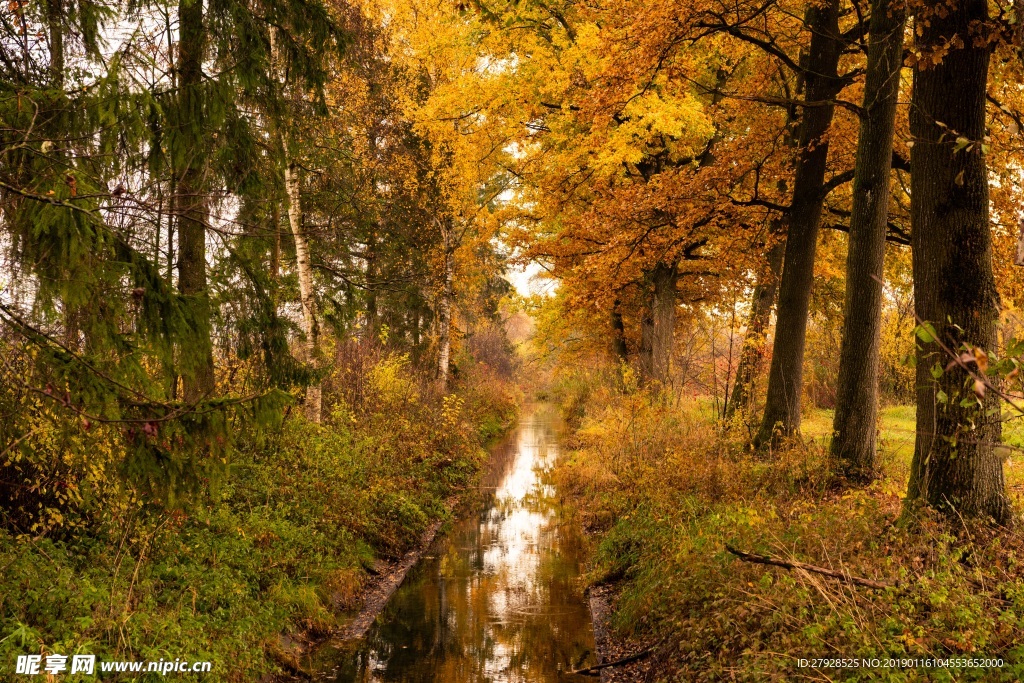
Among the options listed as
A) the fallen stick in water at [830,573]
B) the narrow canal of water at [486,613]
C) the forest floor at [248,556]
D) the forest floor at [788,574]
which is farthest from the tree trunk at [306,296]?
the fallen stick in water at [830,573]

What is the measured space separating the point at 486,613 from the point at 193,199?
5.93 m

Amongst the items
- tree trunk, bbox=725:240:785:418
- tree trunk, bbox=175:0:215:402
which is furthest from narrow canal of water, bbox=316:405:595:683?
tree trunk, bbox=725:240:785:418

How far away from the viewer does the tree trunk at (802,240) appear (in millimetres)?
10250

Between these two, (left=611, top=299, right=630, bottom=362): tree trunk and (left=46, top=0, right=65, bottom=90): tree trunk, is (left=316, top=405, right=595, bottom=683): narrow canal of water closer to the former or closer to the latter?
(left=46, top=0, right=65, bottom=90): tree trunk

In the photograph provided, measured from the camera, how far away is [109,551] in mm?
6336

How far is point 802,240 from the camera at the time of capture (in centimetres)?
1053

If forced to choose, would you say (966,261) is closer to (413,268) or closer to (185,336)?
(185,336)

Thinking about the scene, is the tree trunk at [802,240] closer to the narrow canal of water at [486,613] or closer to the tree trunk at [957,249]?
the narrow canal of water at [486,613]

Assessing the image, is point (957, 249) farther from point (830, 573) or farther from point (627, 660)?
point (627, 660)

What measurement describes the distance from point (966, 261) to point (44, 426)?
25.1ft

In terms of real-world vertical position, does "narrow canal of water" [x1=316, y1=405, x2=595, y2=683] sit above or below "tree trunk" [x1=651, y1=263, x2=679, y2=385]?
below

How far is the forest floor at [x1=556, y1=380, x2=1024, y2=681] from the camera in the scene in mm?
4316

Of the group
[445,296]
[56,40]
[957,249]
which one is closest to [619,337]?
[445,296]

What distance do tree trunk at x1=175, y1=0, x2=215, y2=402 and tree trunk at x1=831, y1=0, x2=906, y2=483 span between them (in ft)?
24.2
